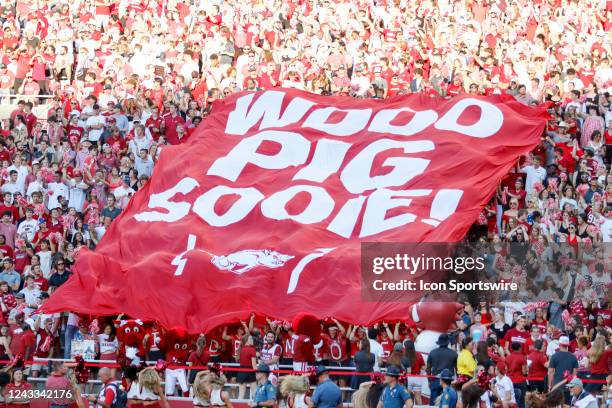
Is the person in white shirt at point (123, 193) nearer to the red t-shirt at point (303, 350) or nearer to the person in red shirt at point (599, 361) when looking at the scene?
the red t-shirt at point (303, 350)

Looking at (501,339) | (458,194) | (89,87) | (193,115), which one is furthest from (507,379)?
(89,87)

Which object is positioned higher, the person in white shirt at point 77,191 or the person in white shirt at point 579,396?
the person in white shirt at point 77,191

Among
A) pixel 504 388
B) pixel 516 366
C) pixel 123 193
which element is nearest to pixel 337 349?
pixel 516 366

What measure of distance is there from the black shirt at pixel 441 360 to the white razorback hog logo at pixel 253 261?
A: 11.6ft

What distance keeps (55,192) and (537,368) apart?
10.0m

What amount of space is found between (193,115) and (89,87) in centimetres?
287

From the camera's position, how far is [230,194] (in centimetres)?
2300

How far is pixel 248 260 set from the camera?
70.1 feet

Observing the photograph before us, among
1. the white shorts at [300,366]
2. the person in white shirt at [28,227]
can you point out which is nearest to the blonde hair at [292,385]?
the white shorts at [300,366]

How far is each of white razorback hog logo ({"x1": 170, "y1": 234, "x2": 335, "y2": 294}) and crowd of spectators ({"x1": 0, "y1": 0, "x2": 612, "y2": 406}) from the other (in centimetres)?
102

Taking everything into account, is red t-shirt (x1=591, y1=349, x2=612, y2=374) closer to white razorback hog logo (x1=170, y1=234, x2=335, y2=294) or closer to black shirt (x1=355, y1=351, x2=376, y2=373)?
black shirt (x1=355, y1=351, x2=376, y2=373)

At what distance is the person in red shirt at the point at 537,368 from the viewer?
710 inches

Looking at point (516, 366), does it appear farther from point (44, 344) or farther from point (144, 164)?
point (144, 164)

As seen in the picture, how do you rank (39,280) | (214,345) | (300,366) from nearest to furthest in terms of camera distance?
(300,366) < (214,345) < (39,280)
